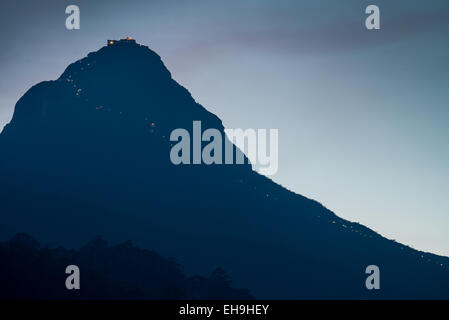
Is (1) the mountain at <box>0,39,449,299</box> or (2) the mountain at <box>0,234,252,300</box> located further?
(1) the mountain at <box>0,39,449,299</box>

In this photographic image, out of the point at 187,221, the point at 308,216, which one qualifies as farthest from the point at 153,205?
the point at 308,216

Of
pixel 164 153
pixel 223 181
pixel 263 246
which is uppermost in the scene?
pixel 164 153

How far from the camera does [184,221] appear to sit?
6570 inches

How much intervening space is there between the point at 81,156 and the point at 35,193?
29.5m

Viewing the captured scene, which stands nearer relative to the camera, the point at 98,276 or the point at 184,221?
the point at 98,276

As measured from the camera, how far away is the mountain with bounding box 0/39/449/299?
147875mm

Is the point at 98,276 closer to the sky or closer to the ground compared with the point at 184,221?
closer to the ground

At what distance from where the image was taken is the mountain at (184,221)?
148 m

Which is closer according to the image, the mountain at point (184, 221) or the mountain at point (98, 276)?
the mountain at point (98, 276)

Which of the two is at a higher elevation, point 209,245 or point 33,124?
point 33,124
